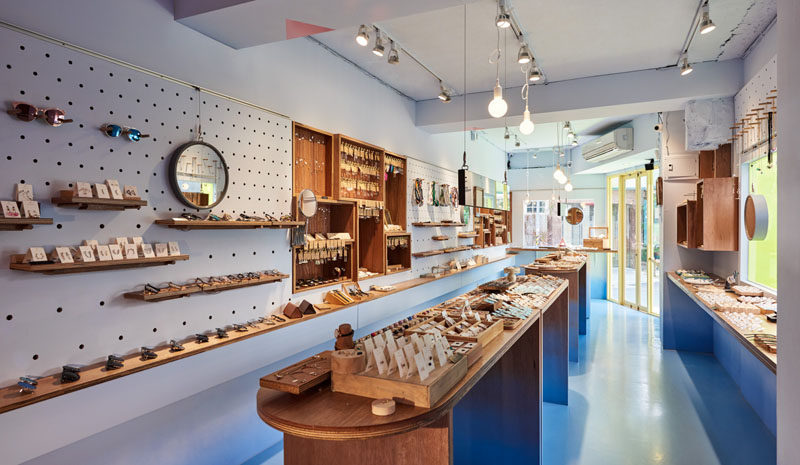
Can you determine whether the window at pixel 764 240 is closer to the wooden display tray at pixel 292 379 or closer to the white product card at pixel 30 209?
the wooden display tray at pixel 292 379

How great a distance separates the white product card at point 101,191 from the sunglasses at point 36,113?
36 centimetres

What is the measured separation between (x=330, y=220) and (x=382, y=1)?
2.71 m

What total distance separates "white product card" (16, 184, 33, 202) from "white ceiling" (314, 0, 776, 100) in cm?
305

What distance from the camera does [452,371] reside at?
74.2 inches

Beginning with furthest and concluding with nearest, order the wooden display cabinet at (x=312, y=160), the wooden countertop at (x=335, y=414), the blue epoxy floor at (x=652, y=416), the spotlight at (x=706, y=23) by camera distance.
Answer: the wooden display cabinet at (x=312, y=160) → the spotlight at (x=706, y=23) → the blue epoxy floor at (x=652, y=416) → the wooden countertop at (x=335, y=414)

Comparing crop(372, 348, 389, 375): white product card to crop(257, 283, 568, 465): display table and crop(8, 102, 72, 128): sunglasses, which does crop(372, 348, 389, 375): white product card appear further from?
crop(8, 102, 72, 128): sunglasses

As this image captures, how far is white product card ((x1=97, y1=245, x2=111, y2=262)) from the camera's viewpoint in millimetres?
2418

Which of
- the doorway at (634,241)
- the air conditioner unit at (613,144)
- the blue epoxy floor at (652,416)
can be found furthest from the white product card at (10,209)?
the doorway at (634,241)

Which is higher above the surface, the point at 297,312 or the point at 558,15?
the point at 558,15

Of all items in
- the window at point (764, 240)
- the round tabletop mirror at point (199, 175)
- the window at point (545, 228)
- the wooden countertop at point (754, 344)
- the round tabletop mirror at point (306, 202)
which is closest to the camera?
the wooden countertop at point (754, 344)

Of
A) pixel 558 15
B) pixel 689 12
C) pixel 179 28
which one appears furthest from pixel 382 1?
pixel 689 12

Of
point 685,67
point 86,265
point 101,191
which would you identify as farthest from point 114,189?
point 685,67

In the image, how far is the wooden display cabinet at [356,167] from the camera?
4.69 metres

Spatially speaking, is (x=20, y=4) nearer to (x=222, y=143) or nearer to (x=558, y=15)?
(x=222, y=143)
